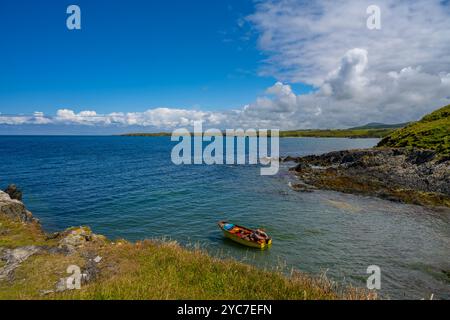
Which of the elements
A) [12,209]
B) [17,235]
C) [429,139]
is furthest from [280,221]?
[429,139]

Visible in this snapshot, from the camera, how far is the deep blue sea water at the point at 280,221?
78.5ft

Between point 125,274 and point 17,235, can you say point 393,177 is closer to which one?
point 125,274

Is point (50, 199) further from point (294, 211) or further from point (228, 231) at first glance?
point (294, 211)

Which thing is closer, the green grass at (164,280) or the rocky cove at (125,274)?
the green grass at (164,280)

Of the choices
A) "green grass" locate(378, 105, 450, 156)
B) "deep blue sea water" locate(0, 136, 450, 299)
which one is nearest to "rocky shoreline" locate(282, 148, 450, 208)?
"green grass" locate(378, 105, 450, 156)

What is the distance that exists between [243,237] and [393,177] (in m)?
39.8

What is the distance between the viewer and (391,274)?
2242cm

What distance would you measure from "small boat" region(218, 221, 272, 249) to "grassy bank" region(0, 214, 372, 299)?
1049 cm

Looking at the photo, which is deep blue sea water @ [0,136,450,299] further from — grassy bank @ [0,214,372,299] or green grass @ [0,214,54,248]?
green grass @ [0,214,54,248]

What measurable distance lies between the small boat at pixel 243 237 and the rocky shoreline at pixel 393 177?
2516 cm

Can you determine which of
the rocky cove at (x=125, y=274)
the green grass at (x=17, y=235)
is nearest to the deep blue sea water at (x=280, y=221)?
the rocky cove at (x=125, y=274)

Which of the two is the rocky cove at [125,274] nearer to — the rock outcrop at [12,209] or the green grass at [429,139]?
the rock outcrop at [12,209]

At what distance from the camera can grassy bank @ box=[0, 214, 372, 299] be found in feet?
37.4

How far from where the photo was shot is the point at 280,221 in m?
35.2
